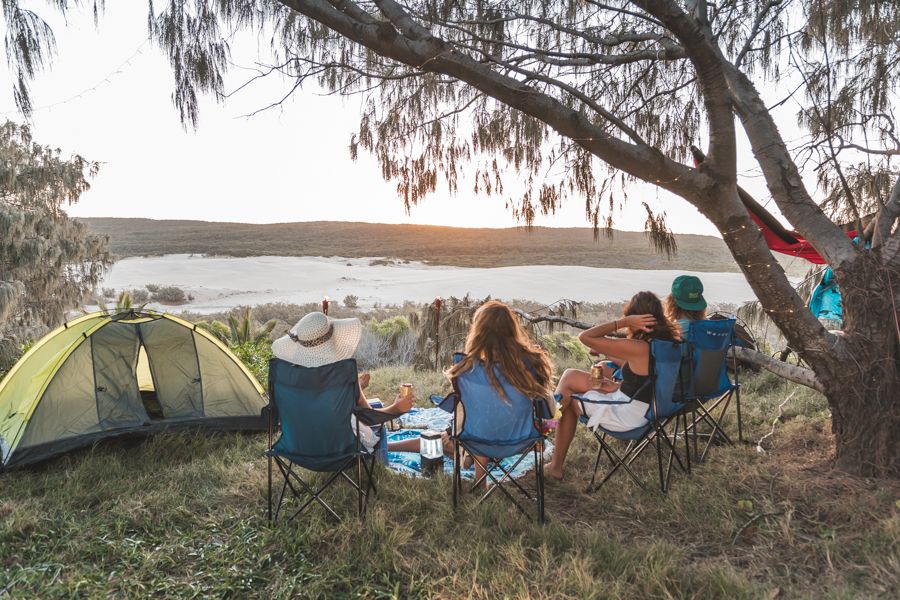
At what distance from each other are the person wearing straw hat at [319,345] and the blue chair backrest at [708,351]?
1.75 meters

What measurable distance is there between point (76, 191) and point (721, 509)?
12173 mm

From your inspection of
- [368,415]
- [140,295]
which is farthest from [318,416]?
[140,295]

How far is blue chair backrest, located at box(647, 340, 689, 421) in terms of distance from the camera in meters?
3.07

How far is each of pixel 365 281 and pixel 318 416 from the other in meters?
25.7

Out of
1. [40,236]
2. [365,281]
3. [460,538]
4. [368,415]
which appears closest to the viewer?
[460,538]

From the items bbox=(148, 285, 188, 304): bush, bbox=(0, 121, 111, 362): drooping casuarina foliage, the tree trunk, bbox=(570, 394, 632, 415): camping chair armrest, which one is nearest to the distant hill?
bbox=(148, 285, 188, 304): bush

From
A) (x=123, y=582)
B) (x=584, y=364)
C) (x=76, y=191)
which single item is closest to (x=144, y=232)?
(x=76, y=191)

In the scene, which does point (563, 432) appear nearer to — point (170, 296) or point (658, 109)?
point (658, 109)

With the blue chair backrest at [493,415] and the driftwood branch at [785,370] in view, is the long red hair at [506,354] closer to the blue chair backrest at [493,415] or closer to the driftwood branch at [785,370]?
the blue chair backrest at [493,415]

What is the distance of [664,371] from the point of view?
3.10 metres

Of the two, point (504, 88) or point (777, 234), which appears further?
point (777, 234)

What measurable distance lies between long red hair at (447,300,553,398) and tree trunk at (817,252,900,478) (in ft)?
5.40

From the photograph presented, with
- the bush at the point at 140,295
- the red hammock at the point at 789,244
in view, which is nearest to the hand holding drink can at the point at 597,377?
the red hammock at the point at 789,244

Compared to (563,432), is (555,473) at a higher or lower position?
lower
